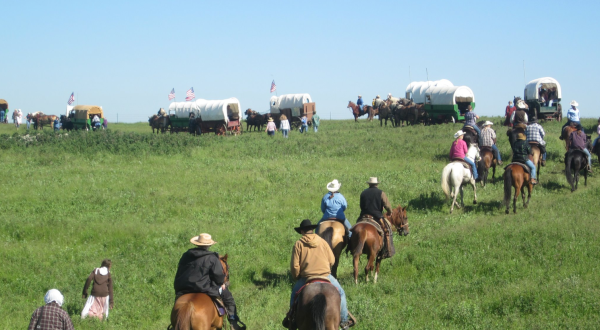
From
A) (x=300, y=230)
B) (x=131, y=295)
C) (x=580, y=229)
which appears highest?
(x=300, y=230)

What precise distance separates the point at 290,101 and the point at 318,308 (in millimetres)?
42827

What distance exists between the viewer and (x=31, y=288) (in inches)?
609

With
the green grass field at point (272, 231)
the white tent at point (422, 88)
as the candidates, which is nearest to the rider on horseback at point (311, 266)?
the green grass field at point (272, 231)

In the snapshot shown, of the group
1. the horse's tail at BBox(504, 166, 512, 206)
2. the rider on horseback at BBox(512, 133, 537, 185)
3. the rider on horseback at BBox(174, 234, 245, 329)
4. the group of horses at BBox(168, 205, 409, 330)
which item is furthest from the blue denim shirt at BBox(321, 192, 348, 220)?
the rider on horseback at BBox(512, 133, 537, 185)

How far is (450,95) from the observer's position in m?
42.0

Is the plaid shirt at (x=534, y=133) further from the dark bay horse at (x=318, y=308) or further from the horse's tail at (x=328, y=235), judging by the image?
the dark bay horse at (x=318, y=308)

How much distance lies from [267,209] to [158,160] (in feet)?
35.8

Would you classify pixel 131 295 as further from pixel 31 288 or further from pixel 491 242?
pixel 491 242

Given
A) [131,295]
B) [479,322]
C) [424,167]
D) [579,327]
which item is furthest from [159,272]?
[424,167]

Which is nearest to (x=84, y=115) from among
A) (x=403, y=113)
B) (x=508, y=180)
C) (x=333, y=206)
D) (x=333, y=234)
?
(x=403, y=113)

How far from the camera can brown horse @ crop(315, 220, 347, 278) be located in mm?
12281

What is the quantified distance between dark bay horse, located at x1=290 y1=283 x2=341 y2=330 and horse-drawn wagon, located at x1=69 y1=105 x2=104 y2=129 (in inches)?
1965

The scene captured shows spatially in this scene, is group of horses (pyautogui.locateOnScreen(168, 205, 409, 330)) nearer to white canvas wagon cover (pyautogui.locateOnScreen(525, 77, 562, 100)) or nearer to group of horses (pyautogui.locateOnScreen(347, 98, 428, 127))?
white canvas wagon cover (pyautogui.locateOnScreen(525, 77, 562, 100))

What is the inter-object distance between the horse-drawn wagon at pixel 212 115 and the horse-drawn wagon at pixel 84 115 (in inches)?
375
